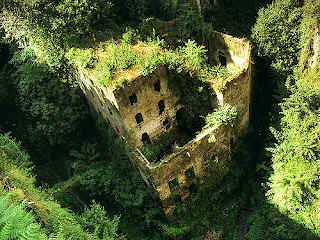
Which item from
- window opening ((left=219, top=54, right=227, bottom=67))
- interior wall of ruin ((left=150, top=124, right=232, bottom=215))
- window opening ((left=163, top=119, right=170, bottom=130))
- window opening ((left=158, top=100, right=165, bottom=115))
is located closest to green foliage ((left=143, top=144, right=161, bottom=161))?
window opening ((left=163, top=119, right=170, bottom=130))

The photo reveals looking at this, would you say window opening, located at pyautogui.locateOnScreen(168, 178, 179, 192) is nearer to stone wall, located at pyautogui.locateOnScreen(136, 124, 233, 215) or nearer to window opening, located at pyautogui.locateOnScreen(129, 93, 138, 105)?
stone wall, located at pyautogui.locateOnScreen(136, 124, 233, 215)

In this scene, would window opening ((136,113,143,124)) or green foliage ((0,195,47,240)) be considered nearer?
green foliage ((0,195,47,240))

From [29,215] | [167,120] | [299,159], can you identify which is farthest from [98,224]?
[299,159]

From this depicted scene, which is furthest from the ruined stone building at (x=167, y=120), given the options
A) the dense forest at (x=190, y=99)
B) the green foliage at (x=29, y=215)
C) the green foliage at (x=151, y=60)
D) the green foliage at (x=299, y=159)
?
the green foliage at (x=29, y=215)

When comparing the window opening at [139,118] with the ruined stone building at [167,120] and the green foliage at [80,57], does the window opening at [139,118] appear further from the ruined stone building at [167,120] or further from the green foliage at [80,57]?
the green foliage at [80,57]

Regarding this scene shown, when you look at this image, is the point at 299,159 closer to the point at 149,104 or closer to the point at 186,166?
the point at 186,166

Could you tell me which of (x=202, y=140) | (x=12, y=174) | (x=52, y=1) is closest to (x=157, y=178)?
(x=202, y=140)

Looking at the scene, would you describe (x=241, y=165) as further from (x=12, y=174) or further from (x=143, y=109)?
(x=12, y=174)
